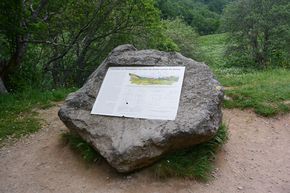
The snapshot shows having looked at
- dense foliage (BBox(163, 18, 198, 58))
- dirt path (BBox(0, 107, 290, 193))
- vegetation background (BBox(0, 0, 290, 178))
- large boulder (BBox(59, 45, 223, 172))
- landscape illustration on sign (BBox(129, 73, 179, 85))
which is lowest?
dense foliage (BBox(163, 18, 198, 58))

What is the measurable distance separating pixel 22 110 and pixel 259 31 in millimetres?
11870

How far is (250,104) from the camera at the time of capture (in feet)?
26.5

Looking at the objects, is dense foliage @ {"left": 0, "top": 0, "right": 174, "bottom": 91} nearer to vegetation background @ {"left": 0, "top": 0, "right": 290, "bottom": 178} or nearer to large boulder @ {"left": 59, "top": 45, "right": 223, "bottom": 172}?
vegetation background @ {"left": 0, "top": 0, "right": 290, "bottom": 178}

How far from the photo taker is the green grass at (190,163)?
5.18 m

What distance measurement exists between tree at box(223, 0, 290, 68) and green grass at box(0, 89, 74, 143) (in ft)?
33.6

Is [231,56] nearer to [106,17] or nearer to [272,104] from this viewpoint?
[106,17]

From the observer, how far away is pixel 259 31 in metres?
16.3

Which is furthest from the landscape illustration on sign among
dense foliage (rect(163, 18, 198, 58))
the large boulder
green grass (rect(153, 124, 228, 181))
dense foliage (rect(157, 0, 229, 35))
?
dense foliage (rect(157, 0, 229, 35))

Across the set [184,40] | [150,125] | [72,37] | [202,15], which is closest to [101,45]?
[72,37]

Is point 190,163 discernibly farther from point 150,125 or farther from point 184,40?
point 184,40

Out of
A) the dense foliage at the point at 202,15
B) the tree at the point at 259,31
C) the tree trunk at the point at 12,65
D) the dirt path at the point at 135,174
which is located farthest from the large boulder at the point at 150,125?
the dense foliage at the point at 202,15

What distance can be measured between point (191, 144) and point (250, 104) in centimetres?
317

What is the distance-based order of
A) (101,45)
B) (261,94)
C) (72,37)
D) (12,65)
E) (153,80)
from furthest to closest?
(101,45) → (72,37) → (12,65) → (261,94) → (153,80)

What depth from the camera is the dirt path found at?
201 inches
